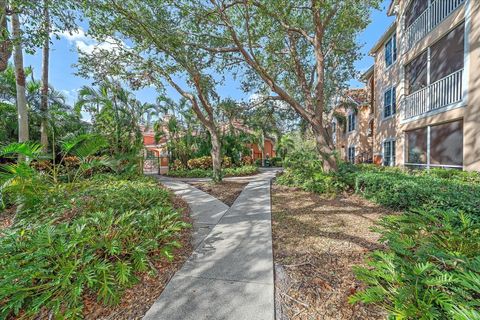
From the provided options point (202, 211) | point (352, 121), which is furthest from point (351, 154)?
point (202, 211)

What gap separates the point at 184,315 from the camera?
2.07 meters

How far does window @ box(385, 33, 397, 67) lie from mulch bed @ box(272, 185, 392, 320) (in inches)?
379

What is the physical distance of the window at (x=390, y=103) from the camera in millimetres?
10977

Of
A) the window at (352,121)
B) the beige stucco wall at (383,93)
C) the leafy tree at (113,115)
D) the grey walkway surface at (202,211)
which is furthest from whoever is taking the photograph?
the window at (352,121)

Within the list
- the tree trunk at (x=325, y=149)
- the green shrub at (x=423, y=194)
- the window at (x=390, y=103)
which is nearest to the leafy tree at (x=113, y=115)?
the tree trunk at (x=325, y=149)

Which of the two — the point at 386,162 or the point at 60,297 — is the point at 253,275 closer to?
the point at 60,297

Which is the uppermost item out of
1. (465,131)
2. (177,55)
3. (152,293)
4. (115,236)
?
(177,55)

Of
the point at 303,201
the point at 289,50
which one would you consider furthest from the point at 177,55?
the point at 303,201

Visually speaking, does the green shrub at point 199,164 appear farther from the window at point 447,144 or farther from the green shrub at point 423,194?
the window at point 447,144

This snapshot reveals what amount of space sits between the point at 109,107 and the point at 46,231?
307 inches

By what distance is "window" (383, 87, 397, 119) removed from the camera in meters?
11.0

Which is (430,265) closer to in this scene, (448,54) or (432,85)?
(432,85)

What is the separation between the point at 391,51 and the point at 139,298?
49.9 feet

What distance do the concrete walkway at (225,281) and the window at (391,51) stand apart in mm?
12270
